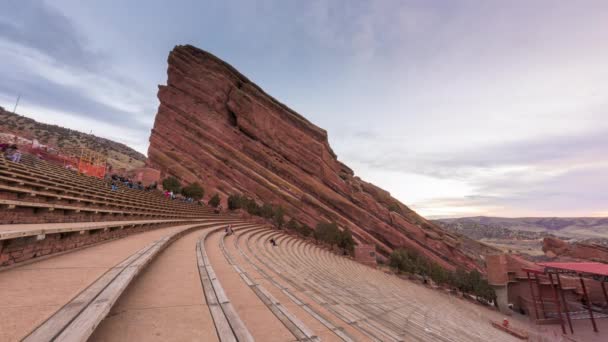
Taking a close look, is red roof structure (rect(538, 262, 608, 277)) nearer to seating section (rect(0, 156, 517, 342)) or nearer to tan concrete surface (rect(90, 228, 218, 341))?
seating section (rect(0, 156, 517, 342))

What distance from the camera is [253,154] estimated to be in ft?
155

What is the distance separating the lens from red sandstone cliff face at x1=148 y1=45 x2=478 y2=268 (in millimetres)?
42531

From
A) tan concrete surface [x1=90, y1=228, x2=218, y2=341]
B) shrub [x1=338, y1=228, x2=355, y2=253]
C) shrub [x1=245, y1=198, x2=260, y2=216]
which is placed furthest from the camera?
shrub [x1=245, y1=198, x2=260, y2=216]

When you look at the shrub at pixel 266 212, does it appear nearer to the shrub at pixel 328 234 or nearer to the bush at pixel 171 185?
the shrub at pixel 328 234

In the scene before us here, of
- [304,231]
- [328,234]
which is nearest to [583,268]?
[328,234]

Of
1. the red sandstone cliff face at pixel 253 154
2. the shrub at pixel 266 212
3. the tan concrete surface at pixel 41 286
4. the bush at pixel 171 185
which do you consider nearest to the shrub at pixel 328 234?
the red sandstone cliff face at pixel 253 154

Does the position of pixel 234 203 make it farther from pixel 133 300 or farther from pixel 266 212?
pixel 133 300

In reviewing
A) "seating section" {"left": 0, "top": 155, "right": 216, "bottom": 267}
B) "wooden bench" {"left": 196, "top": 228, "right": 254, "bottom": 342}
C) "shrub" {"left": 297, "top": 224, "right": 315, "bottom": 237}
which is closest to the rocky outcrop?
"shrub" {"left": 297, "top": 224, "right": 315, "bottom": 237}

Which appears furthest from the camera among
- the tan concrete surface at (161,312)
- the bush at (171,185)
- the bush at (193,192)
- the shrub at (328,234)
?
the shrub at (328,234)

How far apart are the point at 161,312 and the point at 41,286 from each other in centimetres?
155

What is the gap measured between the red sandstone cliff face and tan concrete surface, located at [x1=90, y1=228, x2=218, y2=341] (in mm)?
37532

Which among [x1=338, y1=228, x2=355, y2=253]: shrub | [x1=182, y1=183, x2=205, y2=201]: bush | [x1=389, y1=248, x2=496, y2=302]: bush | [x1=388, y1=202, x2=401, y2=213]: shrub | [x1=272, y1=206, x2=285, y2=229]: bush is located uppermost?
[x1=388, y1=202, x2=401, y2=213]: shrub

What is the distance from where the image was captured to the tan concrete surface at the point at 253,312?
10.0 ft

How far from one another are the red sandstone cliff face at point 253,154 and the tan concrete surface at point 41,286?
1462 inches
